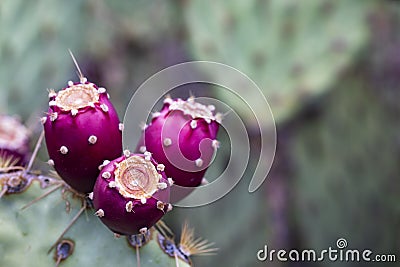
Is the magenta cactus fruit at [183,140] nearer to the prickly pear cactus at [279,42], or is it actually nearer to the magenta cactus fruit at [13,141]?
the magenta cactus fruit at [13,141]

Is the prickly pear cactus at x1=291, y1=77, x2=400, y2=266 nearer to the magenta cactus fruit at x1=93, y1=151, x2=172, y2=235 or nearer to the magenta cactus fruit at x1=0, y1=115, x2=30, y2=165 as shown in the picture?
the magenta cactus fruit at x1=0, y1=115, x2=30, y2=165

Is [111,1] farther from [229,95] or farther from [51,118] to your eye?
[51,118]

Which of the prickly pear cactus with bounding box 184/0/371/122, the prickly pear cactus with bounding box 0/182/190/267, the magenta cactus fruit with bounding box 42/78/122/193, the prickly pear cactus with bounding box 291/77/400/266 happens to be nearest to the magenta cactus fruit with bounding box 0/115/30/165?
the prickly pear cactus with bounding box 0/182/190/267

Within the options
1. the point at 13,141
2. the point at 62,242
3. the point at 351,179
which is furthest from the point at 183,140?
the point at 351,179

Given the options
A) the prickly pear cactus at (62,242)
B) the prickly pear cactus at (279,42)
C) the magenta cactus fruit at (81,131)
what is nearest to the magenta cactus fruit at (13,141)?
the prickly pear cactus at (62,242)

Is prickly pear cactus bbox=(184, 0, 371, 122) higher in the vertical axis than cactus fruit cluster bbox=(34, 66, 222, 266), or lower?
higher

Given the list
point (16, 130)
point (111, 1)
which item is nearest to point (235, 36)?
point (16, 130)

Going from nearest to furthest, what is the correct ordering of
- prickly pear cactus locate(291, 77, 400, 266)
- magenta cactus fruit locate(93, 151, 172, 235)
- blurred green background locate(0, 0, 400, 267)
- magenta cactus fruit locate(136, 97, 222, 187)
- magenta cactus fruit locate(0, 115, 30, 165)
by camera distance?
magenta cactus fruit locate(93, 151, 172, 235) → magenta cactus fruit locate(136, 97, 222, 187) → magenta cactus fruit locate(0, 115, 30, 165) → blurred green background locate(0, 0, 400, 267) → prickly pear cactus locate(291, 77, 400, 266)
